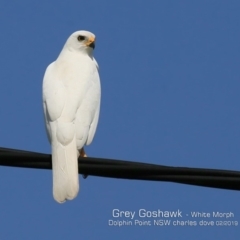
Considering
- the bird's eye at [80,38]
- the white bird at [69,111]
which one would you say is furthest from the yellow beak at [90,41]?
the white bird at [69,111]

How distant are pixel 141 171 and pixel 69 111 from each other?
98.9 inches

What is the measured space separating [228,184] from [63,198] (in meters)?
2.24

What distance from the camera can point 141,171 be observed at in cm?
480

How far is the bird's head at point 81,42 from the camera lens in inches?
380

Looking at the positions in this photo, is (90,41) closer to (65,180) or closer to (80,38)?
(80,38)

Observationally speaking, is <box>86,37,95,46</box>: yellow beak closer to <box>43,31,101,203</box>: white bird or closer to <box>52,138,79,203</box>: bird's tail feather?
<box>43,31,101,203</box>: white bird

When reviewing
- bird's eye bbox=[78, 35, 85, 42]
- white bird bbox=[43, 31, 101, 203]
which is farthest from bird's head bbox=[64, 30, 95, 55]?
white bird bbox=[43, 31, 101, 203]

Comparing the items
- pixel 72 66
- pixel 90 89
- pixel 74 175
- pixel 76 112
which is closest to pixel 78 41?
pixel 72 66

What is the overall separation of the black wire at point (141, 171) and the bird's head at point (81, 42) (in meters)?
4.78

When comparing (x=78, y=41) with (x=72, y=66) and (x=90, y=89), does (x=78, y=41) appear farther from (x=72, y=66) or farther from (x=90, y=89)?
(x=90, y=89)

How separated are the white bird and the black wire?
1.09 metres

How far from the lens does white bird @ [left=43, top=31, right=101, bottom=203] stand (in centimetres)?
640

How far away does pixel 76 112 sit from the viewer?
7246mm

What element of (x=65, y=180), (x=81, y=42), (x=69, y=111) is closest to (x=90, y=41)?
(x=81, y=42)
